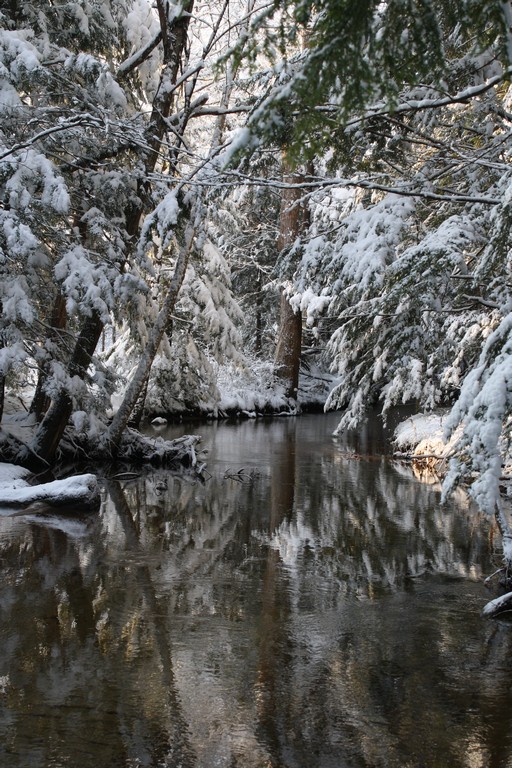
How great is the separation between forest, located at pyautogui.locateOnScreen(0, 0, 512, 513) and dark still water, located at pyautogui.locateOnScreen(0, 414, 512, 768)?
1.31 m

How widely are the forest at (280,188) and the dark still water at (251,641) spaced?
131 cm

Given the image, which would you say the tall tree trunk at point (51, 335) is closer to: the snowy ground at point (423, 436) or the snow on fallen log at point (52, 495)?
the snow on fallen log at point (52, 495)

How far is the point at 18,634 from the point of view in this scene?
16.1 ft

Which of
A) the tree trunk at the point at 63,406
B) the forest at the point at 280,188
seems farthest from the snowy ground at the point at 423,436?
the tree trunk at the point at 63,406

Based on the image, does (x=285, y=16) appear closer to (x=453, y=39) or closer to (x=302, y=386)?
(x=453, y=39)

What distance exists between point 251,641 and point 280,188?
7.19 metres

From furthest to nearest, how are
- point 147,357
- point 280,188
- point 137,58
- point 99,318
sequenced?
point 147,357
point 137,58
point 99,318
point 280,188

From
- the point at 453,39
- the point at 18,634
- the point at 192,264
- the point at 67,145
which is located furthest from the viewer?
the point at 192,264

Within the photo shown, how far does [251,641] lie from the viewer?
4980 millimetres

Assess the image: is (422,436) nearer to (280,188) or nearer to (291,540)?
(280,188)

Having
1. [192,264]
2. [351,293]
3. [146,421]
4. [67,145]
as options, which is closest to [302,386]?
[146,421]

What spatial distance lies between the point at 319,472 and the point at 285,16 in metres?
9.40

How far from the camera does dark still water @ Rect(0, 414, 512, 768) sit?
3658 mm

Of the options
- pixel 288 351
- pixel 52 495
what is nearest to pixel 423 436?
pixel 52 495
